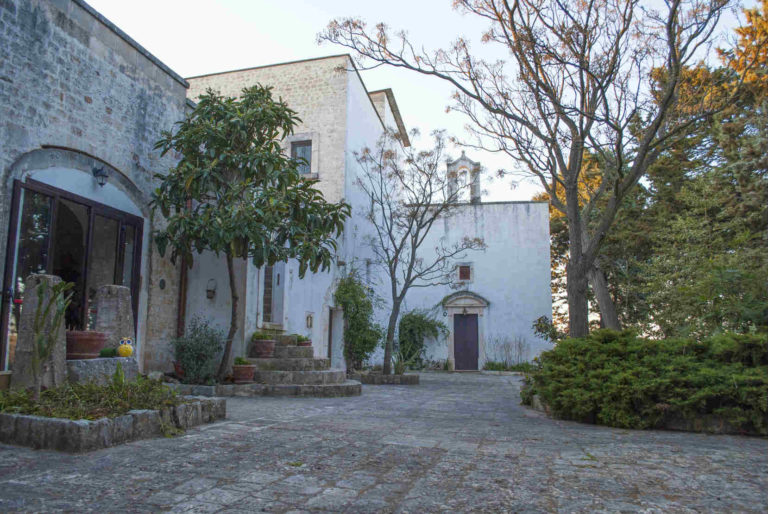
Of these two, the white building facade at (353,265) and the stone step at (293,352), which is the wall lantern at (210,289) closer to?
the white building facade at (353,265)

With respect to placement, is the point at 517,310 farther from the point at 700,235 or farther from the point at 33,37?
the point at 33,37

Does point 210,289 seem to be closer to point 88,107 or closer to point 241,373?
point 241,373

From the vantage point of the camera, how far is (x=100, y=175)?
729 centimetres

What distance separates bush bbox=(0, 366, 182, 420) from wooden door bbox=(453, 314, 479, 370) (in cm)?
1550

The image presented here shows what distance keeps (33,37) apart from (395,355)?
33.5ft

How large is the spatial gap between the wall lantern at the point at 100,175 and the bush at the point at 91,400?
3486mm

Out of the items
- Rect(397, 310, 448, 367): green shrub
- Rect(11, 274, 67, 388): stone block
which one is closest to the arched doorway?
Rect(11, 274, 67, 388): stone block

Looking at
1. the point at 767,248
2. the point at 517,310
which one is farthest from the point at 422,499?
the point at 517,310

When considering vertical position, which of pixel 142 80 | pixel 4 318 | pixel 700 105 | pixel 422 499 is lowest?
pixel 422 499

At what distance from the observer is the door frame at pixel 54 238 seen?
5.96m

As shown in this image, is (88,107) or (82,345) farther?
(88,107)

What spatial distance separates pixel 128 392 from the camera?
4.54 m

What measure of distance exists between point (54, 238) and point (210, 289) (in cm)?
280

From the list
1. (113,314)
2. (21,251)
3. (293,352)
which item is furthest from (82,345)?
(293,352)
